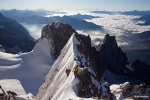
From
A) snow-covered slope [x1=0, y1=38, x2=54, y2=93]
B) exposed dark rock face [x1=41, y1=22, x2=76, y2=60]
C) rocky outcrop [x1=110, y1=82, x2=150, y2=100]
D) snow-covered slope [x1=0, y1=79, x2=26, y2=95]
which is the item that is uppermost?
exposed dark rock face [x1=41, y1=22, x2=76, y2=60]

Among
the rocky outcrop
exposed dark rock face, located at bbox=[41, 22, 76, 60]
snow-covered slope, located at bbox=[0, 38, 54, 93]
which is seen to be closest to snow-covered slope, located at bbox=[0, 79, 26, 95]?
snow-covered slope, located at bbox=[0, 38, 54, 93]

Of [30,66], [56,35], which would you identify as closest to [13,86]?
[30,66]

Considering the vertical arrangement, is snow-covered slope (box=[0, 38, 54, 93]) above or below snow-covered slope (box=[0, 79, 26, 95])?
above

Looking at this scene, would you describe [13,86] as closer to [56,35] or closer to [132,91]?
[56,35]

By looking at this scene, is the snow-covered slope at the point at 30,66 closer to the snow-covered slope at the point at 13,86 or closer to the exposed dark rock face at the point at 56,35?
the snow-covered slope at the point at 13,86

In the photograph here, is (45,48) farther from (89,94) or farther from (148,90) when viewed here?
(89,94)

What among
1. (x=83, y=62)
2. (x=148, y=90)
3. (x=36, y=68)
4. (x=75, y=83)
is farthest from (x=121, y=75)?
(x=75, y=83)

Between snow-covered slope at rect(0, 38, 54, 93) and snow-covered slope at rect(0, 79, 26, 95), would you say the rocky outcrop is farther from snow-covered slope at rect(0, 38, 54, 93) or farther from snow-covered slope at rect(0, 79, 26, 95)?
snow-covered slope at rect(0, 79, 26, 95)
